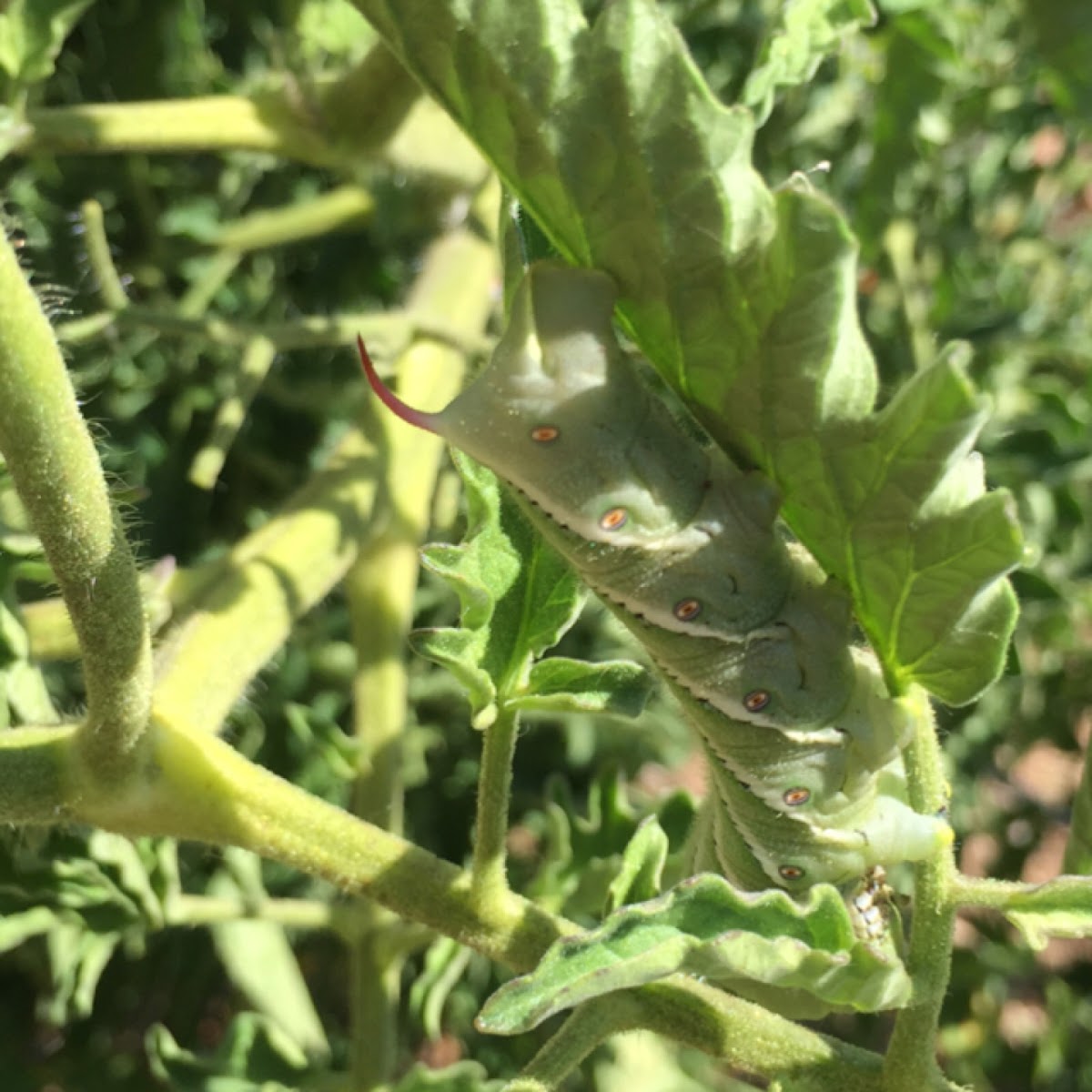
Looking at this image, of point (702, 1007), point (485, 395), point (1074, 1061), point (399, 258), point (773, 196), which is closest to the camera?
point (773, 196)

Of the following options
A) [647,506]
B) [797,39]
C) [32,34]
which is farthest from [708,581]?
[32,34]

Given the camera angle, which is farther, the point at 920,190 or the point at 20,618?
the point at 920,190

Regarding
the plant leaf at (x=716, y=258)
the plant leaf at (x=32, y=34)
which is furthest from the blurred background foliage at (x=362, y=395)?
the plant leaf at (x=716, y=258)

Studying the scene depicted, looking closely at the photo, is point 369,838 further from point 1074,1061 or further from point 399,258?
point 1074,1061

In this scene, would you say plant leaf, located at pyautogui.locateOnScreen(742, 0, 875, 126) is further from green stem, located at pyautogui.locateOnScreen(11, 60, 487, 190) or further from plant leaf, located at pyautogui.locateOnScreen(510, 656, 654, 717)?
green stem, located at pyautogui.locateOnScreen(11, 60, 487, 190)

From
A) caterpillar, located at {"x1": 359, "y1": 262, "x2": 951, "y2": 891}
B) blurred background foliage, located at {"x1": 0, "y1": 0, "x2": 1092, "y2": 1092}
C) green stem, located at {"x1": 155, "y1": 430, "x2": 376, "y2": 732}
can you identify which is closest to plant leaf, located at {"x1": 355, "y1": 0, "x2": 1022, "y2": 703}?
caterpillar, located at {"x1": 359, "y1": 262, "x2": 951, "y2": 891}

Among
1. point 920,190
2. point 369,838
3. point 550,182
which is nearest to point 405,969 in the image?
point 369,838

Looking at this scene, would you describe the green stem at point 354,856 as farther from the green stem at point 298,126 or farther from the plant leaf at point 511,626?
the green stem at point 298,126
